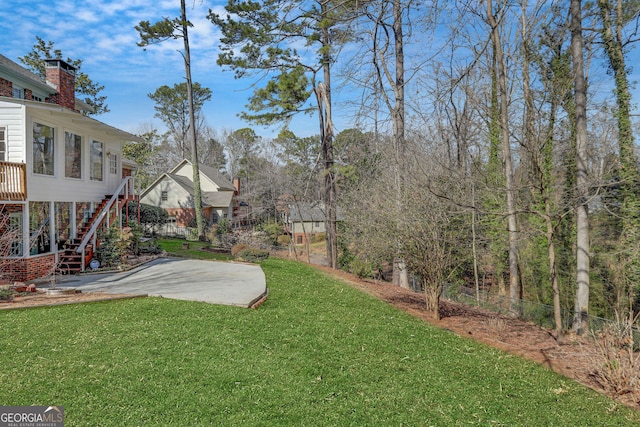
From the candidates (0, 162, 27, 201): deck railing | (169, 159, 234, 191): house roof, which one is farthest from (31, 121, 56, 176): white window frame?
(169, 159, 234, 191): house roof

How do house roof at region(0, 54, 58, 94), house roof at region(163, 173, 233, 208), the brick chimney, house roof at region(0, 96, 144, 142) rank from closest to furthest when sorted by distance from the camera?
1. house roof at region(0, 96, 144, 142)
2. house roof at region(0, 54, 58, 94)
3. the brick chimney
4. house roof at region(163, 173, 233, 208)

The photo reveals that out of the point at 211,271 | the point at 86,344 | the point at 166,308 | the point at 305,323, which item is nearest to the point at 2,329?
the point at 86,344

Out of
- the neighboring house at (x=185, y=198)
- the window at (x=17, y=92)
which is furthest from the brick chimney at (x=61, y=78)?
the neighboring house at (x=185, y=198)

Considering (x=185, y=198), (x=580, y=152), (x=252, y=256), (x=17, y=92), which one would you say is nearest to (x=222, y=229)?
(x=185, y=198)

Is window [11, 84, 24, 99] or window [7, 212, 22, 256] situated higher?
window [11, 84, 24, 99]

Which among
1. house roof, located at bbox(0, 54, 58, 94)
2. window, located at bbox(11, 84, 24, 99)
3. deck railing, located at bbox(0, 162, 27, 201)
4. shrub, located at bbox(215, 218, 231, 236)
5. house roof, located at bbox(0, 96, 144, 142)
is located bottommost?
shrub, located at bbox(215, 218, 231, 236)

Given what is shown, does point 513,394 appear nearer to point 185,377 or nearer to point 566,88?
point 185,377

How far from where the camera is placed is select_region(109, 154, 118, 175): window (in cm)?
1452

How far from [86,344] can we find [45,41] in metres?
26.2

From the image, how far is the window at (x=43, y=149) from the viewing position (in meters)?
10.2

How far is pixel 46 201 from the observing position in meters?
10.6

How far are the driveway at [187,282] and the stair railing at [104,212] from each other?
49.6 inches

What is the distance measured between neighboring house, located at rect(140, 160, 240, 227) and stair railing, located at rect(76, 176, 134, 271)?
13826 mm

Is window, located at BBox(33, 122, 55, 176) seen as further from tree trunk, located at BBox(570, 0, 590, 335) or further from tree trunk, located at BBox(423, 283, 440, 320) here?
tree trunk, located at BBox(570, 0, 590, 335)
